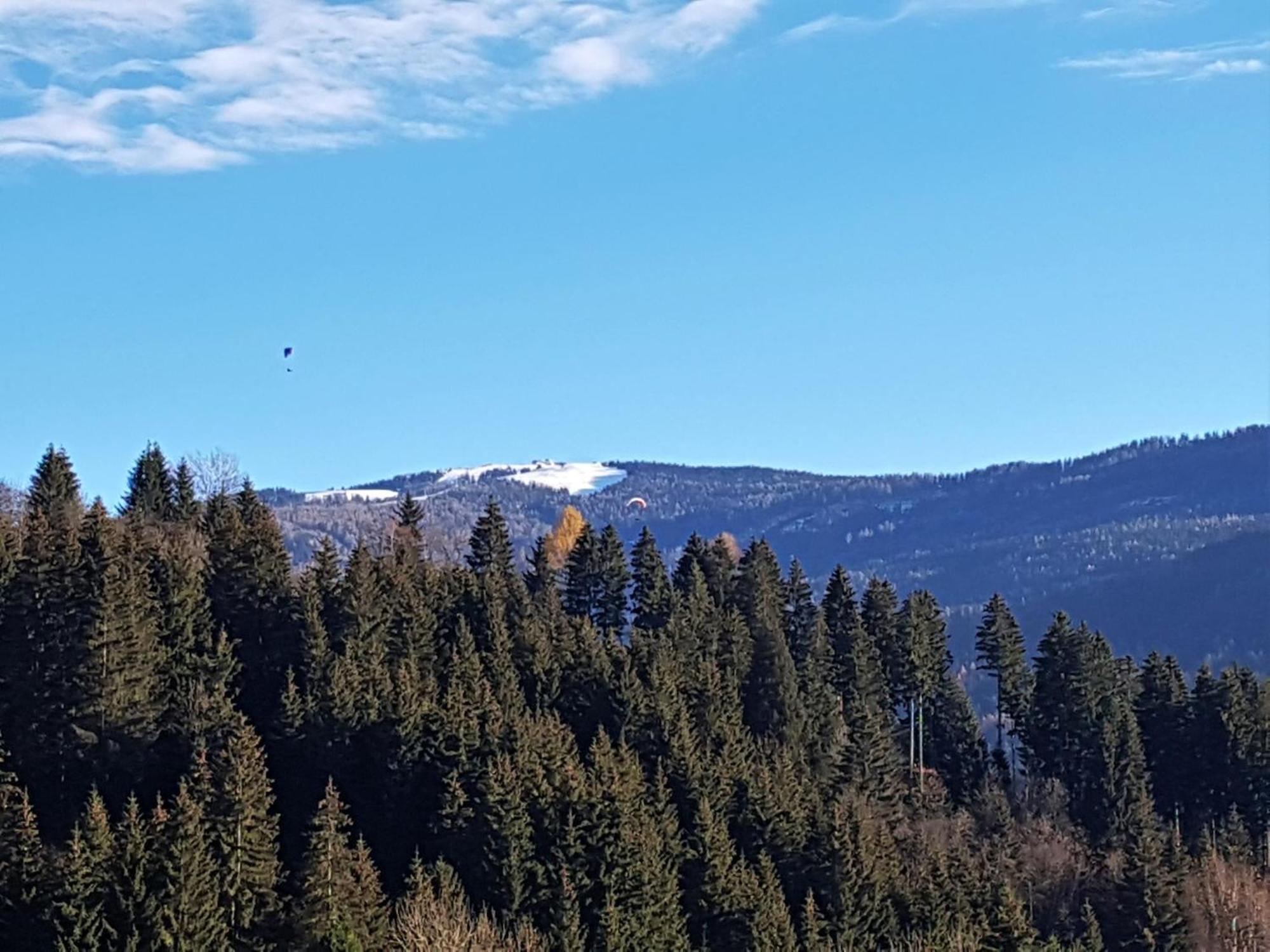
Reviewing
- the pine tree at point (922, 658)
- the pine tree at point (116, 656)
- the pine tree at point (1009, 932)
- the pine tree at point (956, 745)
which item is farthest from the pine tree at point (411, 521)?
the pine tree at point (1009, 932)

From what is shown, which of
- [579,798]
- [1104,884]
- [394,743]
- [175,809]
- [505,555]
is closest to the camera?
[175,809]

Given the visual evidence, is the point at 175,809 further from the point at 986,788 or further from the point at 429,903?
the point at 986,788

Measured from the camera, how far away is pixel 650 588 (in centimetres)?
12219

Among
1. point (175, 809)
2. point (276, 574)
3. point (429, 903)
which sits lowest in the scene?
point (429, 903)

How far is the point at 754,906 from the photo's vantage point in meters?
80.4

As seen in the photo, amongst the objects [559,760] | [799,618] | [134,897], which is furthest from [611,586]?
[134,897]

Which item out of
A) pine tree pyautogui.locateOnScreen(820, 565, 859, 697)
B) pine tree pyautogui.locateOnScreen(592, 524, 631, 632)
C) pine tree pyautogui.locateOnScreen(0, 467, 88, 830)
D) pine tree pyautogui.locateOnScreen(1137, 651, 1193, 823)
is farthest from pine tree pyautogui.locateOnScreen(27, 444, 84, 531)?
pine tree pyautogui.locateOnScreen(1137, 651, 1193, 823)

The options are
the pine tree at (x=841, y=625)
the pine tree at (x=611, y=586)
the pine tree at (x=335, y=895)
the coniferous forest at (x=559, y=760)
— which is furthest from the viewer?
the pine tree at (x=611, y=586)

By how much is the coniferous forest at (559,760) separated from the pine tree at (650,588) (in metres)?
0.38

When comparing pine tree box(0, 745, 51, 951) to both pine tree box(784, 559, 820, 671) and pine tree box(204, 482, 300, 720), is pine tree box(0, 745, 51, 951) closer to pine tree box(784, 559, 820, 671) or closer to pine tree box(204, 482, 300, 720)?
pine tree box(204, 482, 300, 720)

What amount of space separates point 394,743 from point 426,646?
16295 mm

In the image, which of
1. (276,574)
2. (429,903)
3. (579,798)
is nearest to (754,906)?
(579,798)

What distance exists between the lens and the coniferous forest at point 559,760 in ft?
233

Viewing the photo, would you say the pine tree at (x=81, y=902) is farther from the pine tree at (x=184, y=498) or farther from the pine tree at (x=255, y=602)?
the pine tree at (x=184, y=498)
